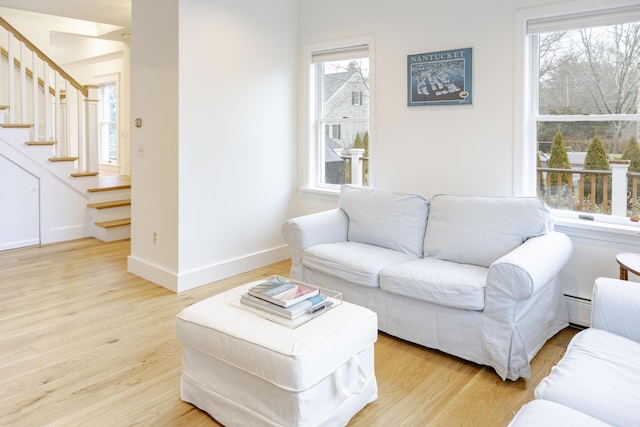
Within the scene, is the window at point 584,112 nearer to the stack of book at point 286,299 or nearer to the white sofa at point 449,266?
the white sofa at point 449,266

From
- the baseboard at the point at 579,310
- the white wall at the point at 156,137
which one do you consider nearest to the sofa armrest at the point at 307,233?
the white wall at the point at 156,137

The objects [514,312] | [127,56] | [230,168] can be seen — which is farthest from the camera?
[127,56]

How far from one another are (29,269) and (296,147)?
284cm

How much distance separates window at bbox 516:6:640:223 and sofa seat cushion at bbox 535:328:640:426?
158 centimetres

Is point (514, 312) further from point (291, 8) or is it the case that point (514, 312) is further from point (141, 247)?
point (291, 8)

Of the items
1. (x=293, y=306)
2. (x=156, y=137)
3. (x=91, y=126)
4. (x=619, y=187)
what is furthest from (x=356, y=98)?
(x=91, y=126)

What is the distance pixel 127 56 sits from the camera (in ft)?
24.7

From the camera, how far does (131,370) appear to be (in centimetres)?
255

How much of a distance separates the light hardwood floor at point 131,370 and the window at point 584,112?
99cm

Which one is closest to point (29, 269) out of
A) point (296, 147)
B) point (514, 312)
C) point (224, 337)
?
point (296, 147)

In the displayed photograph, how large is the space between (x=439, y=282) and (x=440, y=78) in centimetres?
180

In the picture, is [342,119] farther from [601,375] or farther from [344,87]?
[601,375]

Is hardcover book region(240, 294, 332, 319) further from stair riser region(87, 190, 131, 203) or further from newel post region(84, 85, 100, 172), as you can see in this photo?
newel post region(84, 85, 100, 172)

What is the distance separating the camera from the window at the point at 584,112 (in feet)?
9.72
